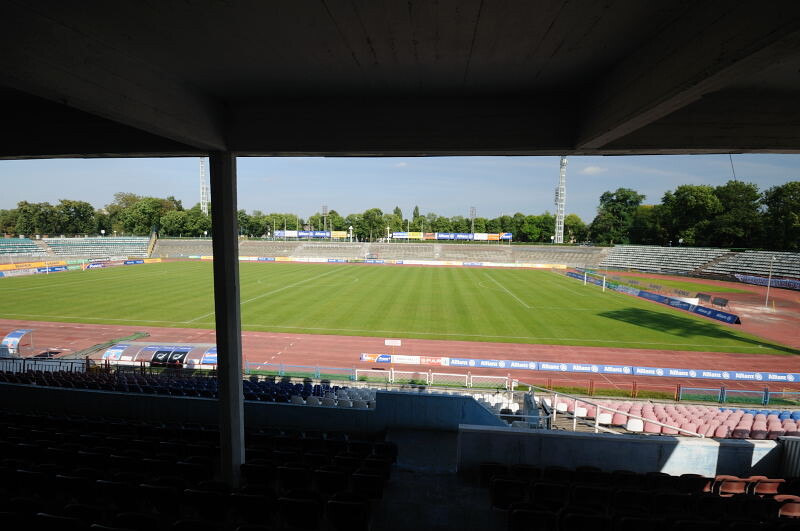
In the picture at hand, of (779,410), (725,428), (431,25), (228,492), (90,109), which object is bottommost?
(779,410)

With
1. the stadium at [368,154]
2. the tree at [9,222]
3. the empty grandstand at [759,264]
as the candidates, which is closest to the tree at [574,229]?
the empty grandstand at [759,264]

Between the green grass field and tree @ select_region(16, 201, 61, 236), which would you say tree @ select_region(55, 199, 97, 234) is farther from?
the green grass field

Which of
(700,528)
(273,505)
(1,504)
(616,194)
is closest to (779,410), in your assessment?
(700,528)

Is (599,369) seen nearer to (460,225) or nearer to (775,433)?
(775,433)

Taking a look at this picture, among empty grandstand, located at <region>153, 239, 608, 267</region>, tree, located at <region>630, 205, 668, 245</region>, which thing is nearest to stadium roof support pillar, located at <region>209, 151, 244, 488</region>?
empty grandstand, located at <region>153, 239, 608, 267</region>

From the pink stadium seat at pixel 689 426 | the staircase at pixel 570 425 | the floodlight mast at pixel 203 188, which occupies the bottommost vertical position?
the staircase at pixel 570 425

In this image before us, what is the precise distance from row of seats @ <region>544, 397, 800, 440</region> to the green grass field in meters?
10.8

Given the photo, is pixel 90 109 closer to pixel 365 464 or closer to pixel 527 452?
pixel 365 464

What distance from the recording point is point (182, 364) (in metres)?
16.1

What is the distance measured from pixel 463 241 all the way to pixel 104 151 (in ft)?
343

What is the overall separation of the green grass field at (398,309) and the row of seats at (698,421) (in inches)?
426

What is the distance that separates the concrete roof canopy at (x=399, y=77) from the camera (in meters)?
2.56

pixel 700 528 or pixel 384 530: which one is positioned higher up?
pixel 700 528

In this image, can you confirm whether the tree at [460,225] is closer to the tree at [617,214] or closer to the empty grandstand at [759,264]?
the tree at [617,214]
